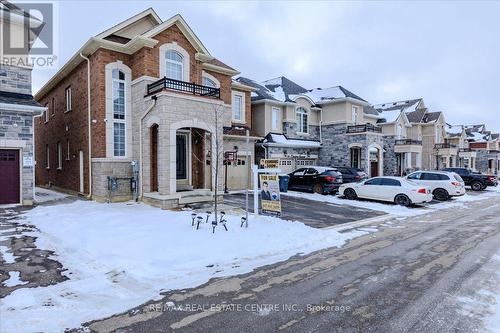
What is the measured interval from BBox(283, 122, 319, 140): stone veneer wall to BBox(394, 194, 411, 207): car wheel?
11.0 meters

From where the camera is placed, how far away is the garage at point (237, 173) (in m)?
21.1

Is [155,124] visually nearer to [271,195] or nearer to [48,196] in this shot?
[271,195]

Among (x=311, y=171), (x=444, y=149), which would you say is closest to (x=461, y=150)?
(x=444, y=149)

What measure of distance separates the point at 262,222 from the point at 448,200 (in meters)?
14.3

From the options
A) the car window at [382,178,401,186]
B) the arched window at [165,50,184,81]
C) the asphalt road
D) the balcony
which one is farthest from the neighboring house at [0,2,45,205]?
the balcony

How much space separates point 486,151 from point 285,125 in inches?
1744

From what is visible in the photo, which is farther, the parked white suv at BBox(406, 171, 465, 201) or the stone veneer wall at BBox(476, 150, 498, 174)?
the stone veneer wall at BBox(476, 150, 498, 174)

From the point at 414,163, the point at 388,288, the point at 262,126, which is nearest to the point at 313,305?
the point at 388,288

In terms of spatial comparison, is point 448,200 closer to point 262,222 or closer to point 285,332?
point 262,222

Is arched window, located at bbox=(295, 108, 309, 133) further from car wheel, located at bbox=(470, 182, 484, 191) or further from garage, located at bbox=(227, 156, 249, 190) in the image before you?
car wheel, located at bbox=(470, 182, 484, 191)

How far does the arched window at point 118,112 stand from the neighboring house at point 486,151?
54095 mm

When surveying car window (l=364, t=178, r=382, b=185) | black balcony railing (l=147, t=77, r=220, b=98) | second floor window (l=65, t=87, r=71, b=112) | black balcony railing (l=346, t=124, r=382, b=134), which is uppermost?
second floor window (l=65, t=87, r=71, b=112)

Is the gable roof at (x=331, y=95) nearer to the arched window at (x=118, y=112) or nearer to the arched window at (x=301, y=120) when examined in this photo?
the arched window at (x=301, y=120)

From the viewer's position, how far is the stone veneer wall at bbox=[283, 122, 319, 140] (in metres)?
25.7
